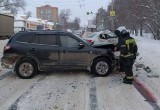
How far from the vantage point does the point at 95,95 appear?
31.7 feet

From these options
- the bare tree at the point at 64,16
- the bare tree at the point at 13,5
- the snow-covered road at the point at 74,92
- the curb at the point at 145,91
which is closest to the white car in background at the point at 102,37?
the snow-covered road at the point at 74,92

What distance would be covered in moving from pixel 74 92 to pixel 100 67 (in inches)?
118

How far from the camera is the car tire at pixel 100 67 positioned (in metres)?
12.8

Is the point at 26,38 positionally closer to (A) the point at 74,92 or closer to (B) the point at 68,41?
(B) the point at 68,41

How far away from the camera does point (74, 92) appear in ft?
32.9

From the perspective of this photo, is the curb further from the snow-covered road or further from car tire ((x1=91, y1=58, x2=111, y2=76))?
car tire ((x1=91, y1=58, x2=111, y2=76))

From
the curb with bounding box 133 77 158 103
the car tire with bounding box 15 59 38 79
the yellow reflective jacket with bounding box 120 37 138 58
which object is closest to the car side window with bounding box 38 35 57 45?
the car tire with bounding box 15 59 38 79

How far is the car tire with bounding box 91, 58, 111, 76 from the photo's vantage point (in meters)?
12.8

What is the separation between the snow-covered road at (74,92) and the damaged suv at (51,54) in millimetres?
370

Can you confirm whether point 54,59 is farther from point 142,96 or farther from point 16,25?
point 16,25

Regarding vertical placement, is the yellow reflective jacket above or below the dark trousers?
above

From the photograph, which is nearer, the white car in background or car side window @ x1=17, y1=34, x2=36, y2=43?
car side window @ x1=17, y1=34, x2=36, y2=43

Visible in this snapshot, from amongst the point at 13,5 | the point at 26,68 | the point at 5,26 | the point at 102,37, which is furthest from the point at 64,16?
the point at 26,68

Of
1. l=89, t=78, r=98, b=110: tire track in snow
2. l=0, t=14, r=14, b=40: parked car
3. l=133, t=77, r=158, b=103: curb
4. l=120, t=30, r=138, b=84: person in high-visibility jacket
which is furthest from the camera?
l=0, t=14, r=14, b=40: parked car
